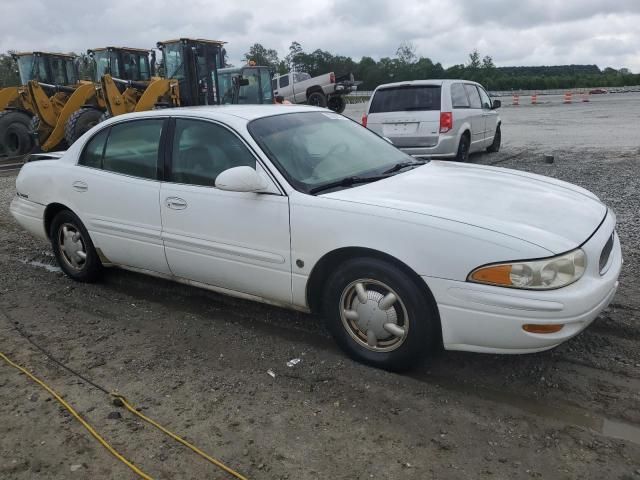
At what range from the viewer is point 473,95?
11.4 m

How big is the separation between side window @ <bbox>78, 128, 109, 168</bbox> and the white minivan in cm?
→ 595

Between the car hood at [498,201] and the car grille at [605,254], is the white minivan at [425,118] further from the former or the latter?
the car grille at [605,254]

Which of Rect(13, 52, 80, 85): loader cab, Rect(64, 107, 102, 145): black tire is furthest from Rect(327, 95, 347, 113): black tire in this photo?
Rect(64, 107, 102, 145): black tire

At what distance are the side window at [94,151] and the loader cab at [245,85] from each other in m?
10.9

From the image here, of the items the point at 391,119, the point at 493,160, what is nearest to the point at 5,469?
the point at 391,119

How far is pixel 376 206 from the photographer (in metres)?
3.26

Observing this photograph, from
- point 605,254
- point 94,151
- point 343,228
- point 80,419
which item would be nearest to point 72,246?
point 94,151

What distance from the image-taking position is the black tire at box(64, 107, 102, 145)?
1418 cm

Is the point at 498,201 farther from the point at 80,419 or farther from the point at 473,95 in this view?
the point at 473,95

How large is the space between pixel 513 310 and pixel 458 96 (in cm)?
831

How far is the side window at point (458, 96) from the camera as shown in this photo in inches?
401

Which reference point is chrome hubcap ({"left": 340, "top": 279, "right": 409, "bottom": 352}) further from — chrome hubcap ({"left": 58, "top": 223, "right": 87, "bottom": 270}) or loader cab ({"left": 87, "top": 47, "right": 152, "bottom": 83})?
loader cab ({"left": 87, "top": 47, "right": 152, "bottom": 83})

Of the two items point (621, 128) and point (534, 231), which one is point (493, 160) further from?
point (534, 231)

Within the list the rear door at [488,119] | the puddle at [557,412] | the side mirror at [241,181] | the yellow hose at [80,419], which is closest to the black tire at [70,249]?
the yellow hose at [80,419]
